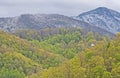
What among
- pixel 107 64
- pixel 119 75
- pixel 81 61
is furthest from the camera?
pixel 81 61

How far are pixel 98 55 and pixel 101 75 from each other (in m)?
5.80

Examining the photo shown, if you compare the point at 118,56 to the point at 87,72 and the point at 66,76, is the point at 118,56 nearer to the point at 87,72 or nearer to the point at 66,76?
the point at 87,72

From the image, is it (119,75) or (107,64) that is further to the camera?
(107,64)

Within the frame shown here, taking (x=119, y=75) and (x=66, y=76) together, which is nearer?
(x=119, y=75)

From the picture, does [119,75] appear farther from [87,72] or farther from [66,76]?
[66,76]

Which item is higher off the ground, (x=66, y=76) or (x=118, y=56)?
(x=118, y=56)

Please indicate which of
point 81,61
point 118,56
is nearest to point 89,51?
point 81,61

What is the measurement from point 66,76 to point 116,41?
38.8ft

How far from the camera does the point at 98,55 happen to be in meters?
71.7

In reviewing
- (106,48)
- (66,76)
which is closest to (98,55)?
(106,48)

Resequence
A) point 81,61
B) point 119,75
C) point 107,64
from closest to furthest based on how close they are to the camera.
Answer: point 119,75 < point 107,64 < point 81,61


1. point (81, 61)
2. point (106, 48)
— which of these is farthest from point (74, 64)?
point (106, 48)

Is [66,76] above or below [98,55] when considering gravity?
below

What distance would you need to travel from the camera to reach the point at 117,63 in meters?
67.1
